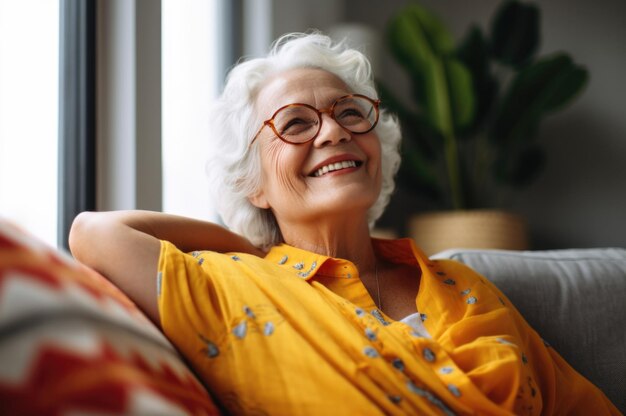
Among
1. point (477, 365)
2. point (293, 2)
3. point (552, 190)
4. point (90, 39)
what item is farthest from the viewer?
point (552, 190)

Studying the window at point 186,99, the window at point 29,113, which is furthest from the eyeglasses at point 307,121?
the window at point 186,99

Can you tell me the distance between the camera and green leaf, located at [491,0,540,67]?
3.85m

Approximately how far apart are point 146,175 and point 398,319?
1.09 m

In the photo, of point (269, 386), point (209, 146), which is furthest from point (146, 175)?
point (269, 386)

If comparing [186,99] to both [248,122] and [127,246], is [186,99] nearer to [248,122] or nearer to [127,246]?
[248,122]

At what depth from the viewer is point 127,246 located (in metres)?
1.08

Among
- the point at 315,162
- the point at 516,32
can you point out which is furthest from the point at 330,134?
the point at 516,32

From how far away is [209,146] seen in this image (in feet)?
5.56

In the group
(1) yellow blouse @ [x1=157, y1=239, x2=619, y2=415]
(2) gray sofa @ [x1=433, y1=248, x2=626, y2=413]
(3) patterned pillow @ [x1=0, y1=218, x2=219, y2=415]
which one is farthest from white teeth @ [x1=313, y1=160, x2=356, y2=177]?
(3) patterned pillow @ [x1=0, y1=218, x2=219, y2=415]

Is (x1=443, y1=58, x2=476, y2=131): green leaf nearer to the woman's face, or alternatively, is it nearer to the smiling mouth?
the woman's face

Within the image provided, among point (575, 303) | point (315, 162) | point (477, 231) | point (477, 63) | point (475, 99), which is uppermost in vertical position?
point (477, 63)

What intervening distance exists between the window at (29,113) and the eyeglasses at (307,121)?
0.67 m

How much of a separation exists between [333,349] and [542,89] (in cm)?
315

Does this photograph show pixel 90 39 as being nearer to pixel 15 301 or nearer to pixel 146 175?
pixel 146 175
